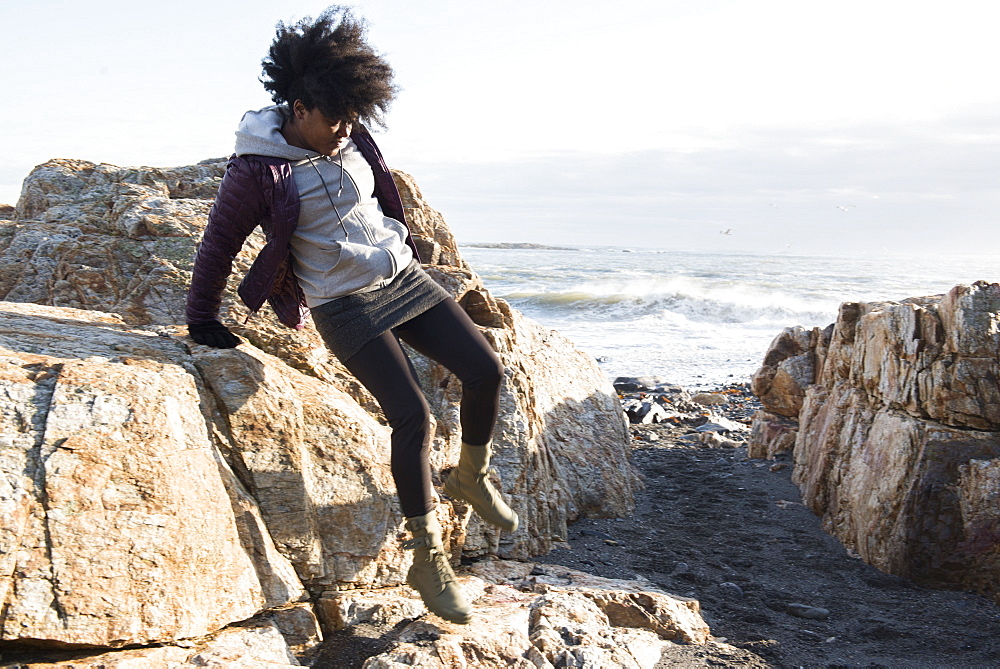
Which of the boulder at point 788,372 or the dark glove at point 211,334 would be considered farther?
the boulder at point 788,372

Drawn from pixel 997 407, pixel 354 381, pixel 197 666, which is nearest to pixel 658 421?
pixel 997 407

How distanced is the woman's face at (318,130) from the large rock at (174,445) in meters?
1.00

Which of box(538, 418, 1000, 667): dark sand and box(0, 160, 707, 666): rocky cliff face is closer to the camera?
box(0, 160, 707, 666): rocky cliff face

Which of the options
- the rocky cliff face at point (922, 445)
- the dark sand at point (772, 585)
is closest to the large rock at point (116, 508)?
the dark sand at point (772, 585)

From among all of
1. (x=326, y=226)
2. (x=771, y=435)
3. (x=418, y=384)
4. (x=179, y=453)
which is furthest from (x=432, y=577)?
(x=771, y=435)

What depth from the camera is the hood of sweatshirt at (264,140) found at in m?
3.02

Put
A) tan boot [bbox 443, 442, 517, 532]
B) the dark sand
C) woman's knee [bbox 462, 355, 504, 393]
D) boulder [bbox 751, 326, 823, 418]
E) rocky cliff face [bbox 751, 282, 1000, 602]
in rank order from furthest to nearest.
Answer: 1. boulder [bbox 751, 326, 823, 418]
2. rocky cliff face [bbox 751, 282, 1000, 602]
3. the dark sand
4. tan boot [bbox 443, 442, 517, 532]
5. woman's knee [bbox 462, 355, 504, 393]

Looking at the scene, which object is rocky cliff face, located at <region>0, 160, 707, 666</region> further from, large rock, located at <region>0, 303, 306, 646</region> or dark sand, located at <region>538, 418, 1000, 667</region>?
dark sand, located at <region>538, 418, 1000, 667</region>

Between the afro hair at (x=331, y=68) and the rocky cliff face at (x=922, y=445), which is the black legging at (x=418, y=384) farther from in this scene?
the rocky cliff face at (x=922, y=445)

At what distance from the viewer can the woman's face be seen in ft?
10.0

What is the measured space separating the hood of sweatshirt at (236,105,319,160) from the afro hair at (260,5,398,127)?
0.13m

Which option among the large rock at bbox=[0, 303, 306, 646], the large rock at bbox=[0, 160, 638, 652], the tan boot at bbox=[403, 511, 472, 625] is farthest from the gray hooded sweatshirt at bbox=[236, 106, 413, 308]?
the tan boot at bbox=[403, 511, 472, 625]

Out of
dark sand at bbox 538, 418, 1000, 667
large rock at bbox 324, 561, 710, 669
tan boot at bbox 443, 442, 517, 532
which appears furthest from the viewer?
dark sand at bbox 538, 418, 1000, 667

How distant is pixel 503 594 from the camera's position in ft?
12.0
